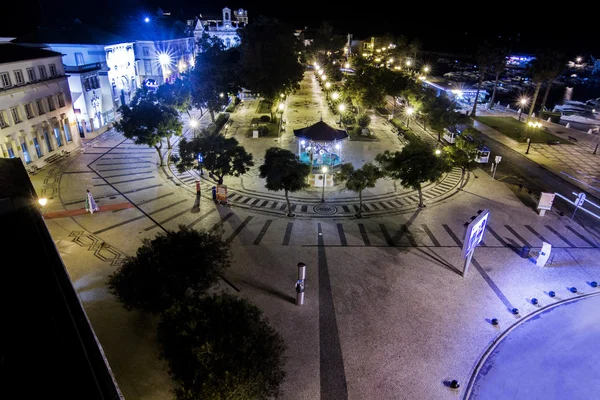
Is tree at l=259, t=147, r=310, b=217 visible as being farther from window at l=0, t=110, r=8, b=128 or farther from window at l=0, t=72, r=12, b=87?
window at l=0, t=72, r=12, b=87

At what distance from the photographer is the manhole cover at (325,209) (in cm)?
3161

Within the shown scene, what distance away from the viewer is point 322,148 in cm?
4081

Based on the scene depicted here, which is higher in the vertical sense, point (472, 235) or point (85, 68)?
point (85, 68)

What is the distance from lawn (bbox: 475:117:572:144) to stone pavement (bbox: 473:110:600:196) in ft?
3.94

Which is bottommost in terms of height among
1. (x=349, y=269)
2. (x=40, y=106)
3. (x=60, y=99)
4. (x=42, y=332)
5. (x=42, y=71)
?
(x=349, y=269)

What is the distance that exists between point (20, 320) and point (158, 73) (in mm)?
82119

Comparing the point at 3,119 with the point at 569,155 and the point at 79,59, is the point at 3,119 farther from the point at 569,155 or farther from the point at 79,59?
the point at 569,155

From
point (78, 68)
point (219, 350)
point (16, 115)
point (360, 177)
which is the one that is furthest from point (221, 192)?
point (78, 68)

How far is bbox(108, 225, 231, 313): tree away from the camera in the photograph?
15.5m

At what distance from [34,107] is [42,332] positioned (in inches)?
1648

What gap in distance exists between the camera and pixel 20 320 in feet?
27.1

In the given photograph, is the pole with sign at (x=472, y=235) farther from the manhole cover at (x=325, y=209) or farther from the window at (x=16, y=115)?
the window at (x=16, y=115)

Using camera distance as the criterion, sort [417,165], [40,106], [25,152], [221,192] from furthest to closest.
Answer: [40,106]
[25,152]
[221,192]
[417,165]

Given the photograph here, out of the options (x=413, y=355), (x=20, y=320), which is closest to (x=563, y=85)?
(x=413, y=355)
